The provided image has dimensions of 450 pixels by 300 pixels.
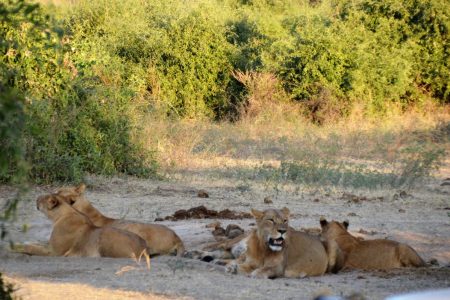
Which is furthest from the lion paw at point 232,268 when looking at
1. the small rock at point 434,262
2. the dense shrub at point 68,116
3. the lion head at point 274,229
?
the dense shrub at point 68,116

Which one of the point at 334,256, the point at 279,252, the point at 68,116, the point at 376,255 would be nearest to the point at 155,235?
the point at 279,252

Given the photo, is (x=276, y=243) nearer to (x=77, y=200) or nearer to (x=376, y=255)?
(x=376, y=255)

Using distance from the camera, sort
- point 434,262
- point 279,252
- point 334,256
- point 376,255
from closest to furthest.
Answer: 1. point 279,252
2. point 334,256
3. point 376,255
4. point 434,262

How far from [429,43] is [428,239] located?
17.8 meters

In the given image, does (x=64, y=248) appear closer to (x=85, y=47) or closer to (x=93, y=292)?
(x=93, y=292)

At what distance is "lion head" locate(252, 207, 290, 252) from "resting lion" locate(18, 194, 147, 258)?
104cm

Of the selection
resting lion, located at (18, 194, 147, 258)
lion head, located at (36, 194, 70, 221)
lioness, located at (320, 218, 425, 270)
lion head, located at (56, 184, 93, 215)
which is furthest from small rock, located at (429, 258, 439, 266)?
lion head, located at (36, 194, 70, 221)

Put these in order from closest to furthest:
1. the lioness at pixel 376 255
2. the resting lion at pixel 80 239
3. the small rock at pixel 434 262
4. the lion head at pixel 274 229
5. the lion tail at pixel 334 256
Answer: the lion head at pixel 274 229 < the resting lion at pixel 80 239 < the lion tail at pixel 334 256 < the lioness at pixel 376 255 < the small rock at pixel 434 262

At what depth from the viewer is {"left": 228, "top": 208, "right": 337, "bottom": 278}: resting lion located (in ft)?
26.7

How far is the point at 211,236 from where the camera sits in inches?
393

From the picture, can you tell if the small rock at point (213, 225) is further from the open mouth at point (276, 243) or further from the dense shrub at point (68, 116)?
the dense shrub at point (68, 116)

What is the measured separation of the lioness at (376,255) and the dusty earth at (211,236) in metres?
0.18

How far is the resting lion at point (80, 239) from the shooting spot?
8492 millimetres

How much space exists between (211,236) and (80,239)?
176cm
